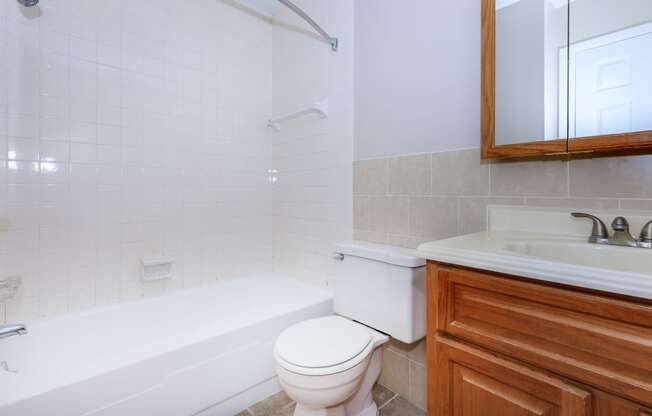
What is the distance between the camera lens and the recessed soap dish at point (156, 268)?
1.78 metres

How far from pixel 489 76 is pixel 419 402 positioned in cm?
150

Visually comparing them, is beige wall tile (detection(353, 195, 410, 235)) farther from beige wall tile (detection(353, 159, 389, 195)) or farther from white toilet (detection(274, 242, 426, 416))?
white toilet (detection(274, 242, 426, 416))

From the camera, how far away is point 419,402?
149 cm

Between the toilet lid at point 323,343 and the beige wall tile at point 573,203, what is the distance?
832 mm

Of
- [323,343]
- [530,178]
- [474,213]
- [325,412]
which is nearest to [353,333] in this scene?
[323,343]

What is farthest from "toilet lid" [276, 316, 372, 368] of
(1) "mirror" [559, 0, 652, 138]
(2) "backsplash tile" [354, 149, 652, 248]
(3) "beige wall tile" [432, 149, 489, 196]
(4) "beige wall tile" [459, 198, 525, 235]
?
(1) "mirror" [559, 0, 652, 138]

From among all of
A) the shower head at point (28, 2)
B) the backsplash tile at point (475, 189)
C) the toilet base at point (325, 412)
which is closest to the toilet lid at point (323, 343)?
the toilet base at point (325, 412)

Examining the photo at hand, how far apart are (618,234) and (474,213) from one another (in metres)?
0.44

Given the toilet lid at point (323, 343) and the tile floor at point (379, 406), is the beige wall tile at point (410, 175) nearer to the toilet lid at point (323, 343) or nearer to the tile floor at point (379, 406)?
the toilet lid at point (323, 343)

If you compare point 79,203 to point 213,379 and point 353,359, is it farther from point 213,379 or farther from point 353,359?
point 353,359

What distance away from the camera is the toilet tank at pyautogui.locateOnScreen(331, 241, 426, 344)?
4.08 feet

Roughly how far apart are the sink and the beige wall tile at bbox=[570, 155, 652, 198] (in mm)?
197

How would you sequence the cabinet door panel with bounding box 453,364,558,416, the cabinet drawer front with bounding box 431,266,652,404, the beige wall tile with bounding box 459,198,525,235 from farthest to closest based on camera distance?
→ the beige wall tile with bounding box 459,198,525,235 → the cabinet door panel with bounding box 453,364,558,416 → the cabinet drawer front with bounding box 431,266,652,404

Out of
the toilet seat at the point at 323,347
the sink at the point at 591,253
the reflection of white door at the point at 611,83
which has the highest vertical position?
the reflection of white door at the point at 611,83
